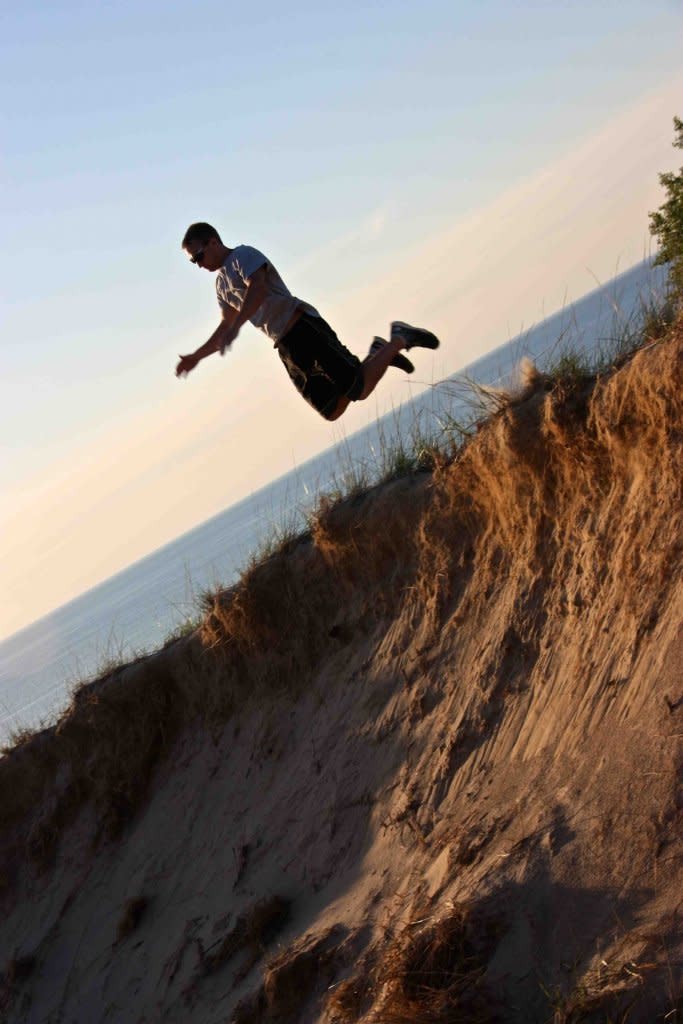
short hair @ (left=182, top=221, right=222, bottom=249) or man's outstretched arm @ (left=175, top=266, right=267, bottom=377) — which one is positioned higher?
short hair @ (left=182, top=221, right=222, bottom=249)

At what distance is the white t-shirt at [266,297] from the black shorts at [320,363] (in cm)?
8

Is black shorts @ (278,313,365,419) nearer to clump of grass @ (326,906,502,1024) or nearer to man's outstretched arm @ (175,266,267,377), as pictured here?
man's outstretched arm @ (175,266,267,377)

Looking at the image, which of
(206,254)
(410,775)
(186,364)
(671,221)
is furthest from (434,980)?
(671,221)

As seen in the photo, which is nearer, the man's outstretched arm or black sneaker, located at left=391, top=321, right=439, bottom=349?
the man's outstretched arm

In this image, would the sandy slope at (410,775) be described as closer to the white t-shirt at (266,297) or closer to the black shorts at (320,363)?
the black shorts at (320,363)

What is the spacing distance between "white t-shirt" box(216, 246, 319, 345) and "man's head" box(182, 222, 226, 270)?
0.08 metres

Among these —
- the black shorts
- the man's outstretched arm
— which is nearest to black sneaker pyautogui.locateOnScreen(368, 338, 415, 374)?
the black shorts

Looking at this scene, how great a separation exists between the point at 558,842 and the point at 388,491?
372cm

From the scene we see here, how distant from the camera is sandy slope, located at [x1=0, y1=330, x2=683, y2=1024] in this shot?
486 cm

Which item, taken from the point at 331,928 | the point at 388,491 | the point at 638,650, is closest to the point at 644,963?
the point at 638,650

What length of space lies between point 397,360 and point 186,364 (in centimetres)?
169

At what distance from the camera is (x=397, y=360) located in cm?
777

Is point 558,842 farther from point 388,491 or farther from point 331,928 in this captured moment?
point 388,491

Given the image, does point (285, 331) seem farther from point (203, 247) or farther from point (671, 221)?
point (671, 221)
